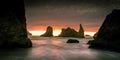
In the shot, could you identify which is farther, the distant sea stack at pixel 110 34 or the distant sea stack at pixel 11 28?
the distant sea stack at pixel 11 28

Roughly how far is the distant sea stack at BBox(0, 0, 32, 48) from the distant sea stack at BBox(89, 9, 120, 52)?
95.2 feet

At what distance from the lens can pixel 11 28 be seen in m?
90.6

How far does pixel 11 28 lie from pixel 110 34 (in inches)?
1467

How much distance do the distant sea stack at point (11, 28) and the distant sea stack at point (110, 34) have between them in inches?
1142

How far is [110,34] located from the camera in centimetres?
8419

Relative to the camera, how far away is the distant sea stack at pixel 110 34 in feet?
263

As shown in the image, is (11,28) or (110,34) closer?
(110,34)

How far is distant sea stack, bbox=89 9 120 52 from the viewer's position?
80.3m

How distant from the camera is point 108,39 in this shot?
84.6m

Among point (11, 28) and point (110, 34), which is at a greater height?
point (11, 28)

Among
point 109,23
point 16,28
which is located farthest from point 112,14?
point 16,28

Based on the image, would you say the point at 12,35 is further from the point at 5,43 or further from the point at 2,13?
the point at 2,13

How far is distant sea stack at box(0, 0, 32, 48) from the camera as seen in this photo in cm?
8619

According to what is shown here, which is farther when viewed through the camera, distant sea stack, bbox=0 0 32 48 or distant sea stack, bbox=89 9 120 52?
distant sea stack, bbox=0 0 32 48
